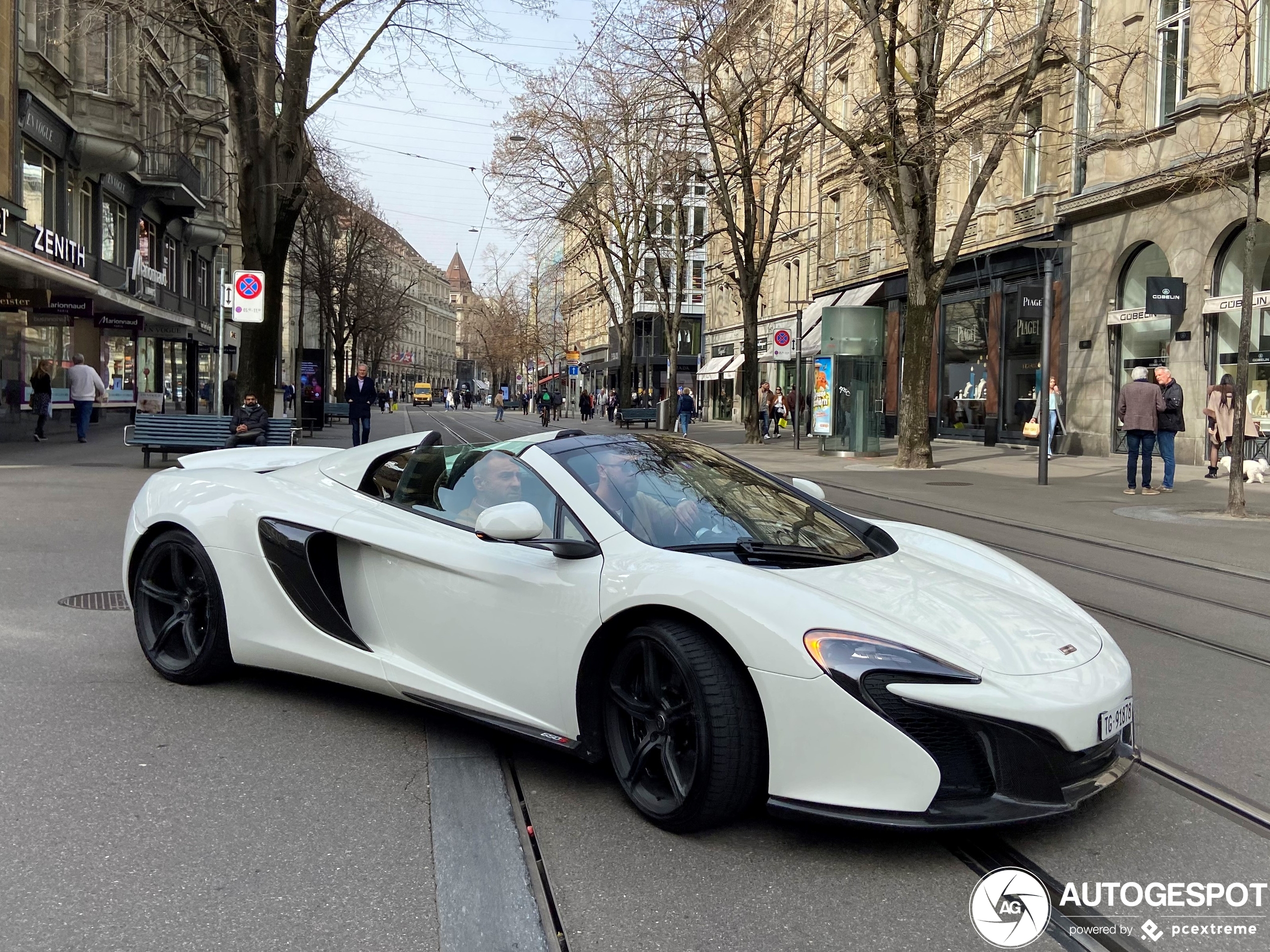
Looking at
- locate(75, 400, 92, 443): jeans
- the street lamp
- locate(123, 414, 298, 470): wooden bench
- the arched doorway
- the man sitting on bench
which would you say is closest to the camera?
the man sitting on bench

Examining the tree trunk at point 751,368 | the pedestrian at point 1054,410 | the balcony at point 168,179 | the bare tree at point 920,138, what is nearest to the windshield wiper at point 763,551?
the bare tree at point 920,138

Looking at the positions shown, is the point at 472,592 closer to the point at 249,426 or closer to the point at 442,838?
the point at 442,838

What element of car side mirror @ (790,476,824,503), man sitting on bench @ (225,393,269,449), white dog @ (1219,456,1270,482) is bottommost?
white dog @ (1219,456,1270,482)

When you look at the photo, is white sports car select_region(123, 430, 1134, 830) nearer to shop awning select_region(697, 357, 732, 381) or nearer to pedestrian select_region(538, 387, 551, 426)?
pedestrian select_region(538, 387, 551, 426)

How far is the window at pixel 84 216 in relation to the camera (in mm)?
29938

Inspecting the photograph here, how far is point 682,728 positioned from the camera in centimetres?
342

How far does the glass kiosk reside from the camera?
2597cm

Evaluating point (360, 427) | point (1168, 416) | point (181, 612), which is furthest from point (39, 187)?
point (181, 612)

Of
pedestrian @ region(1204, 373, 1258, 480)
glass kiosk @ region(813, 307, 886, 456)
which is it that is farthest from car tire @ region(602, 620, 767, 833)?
glass kiosk @ region(813, 307, 886, 456)

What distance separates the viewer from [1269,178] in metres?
19.0

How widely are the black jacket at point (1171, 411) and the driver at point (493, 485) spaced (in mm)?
13422

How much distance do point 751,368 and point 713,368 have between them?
23.6 m

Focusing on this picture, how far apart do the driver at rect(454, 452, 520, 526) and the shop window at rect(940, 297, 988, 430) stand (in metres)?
26.4

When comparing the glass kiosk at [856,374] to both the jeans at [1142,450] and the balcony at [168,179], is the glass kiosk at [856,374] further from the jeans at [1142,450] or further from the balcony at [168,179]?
the balcony at [168,179]
